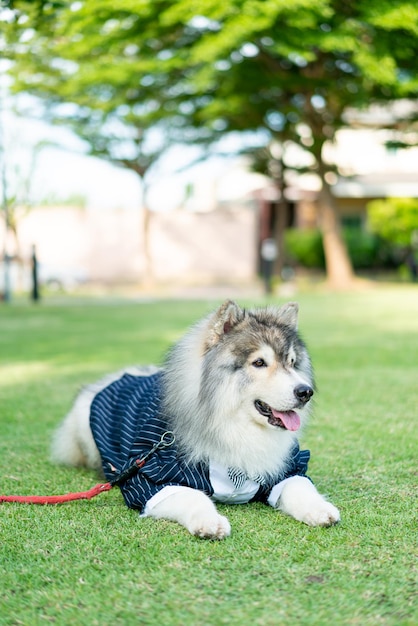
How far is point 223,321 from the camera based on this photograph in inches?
141

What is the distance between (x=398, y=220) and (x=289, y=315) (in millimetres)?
21471

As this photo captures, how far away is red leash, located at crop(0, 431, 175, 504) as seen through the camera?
3584 mm

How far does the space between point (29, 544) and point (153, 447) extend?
2.45 ft

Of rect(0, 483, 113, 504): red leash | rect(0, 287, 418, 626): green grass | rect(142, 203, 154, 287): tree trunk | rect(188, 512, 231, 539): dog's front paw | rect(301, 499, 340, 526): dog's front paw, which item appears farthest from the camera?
rect(142, 203, 154, 287): tree trunk

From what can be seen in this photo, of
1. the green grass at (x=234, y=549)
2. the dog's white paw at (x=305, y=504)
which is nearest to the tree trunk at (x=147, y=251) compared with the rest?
the green grass at (x=234, y=549)

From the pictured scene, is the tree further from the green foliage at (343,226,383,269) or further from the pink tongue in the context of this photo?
the pink tongue

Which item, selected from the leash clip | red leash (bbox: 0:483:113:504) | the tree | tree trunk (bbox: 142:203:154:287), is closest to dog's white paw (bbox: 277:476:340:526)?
the leash clip

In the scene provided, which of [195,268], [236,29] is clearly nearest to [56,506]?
[236,29]

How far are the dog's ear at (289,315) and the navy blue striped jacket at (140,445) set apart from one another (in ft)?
2.00

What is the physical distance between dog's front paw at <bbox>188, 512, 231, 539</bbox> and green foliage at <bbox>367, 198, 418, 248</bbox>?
2186 cm

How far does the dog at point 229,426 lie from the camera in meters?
3.41

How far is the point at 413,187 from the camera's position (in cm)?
3100

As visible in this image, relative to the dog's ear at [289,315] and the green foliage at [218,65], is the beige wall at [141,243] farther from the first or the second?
the dog's ear at [289,315]

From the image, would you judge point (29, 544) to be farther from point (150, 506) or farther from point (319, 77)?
point (319, 77)
